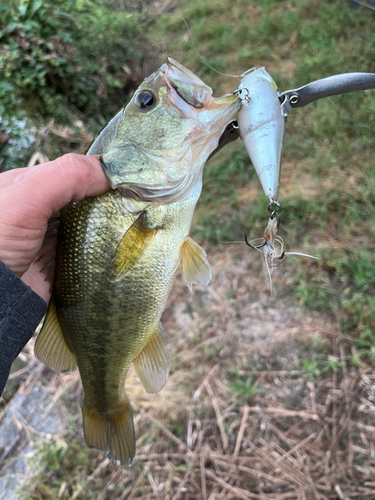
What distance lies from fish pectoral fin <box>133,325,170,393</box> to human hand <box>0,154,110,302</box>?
0.71 m

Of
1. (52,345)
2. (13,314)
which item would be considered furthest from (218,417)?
(13,314)

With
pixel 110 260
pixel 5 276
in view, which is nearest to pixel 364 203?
pixel 110 260

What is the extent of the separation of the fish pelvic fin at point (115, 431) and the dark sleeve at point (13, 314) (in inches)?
19.9

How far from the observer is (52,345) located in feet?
5.09

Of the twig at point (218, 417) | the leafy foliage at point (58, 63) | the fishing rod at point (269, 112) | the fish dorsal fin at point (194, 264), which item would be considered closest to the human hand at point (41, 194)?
the fish dorsal fin at point (194, 264)

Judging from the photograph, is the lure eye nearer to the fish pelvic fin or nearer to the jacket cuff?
the jacket cuff

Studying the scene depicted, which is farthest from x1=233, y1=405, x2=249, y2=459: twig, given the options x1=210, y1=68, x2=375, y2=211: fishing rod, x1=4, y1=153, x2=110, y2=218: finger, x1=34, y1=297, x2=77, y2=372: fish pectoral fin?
x1=4, y1=153, x2=110, y2=218: finger

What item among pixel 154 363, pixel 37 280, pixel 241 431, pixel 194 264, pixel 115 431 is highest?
pixel 37 280

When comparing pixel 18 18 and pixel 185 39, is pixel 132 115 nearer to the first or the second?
pixel 18 18

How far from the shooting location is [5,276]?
→ 4.31ft

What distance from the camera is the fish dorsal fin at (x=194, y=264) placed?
1486mm

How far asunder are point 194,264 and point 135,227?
1.04 ft

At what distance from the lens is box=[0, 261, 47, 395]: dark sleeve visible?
1319 mm

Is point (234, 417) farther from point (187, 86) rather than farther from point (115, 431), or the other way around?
point (187, 86)
